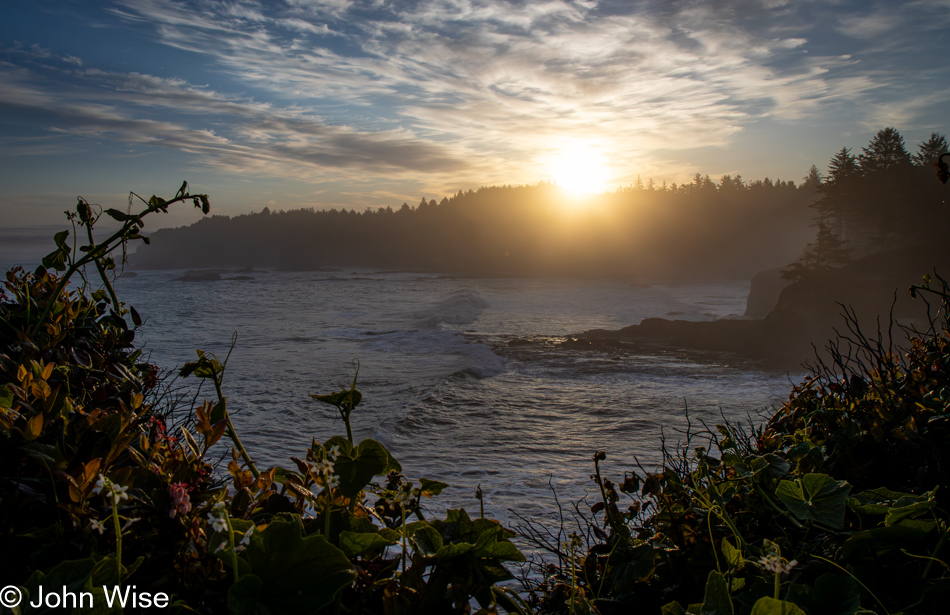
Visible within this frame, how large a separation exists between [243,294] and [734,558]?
43.6m

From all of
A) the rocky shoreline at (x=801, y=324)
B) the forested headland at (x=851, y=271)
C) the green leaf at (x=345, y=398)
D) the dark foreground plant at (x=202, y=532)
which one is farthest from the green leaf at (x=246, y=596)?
the rocky shoreline at (x=801, y=324)

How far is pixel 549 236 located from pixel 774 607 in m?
98.6

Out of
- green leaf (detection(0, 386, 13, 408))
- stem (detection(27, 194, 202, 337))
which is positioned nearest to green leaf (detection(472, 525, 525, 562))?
green leaf (detection(0, 386, 13, 408))

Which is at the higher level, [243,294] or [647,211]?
[647,211]

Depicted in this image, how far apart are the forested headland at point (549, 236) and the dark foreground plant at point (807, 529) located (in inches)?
3017

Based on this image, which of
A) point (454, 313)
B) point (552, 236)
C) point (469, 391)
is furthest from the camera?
point (552, 236)

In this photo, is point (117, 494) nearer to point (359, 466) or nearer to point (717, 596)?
point (359, 466)

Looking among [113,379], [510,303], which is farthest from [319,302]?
Result: [113,379]

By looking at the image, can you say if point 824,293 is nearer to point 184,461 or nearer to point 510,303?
point 510,303

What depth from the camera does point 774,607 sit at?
0.81 meters

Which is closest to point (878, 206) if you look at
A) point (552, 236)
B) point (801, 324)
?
point (801, 324)

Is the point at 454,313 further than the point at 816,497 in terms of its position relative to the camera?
Yes

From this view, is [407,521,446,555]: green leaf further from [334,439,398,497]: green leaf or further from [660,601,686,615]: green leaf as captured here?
[660,601,686,615]: green leaf

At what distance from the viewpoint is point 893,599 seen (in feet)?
3.65
